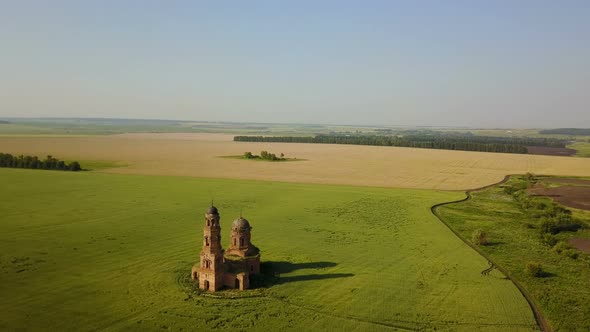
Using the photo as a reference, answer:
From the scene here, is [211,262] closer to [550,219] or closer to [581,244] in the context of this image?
[581,244]

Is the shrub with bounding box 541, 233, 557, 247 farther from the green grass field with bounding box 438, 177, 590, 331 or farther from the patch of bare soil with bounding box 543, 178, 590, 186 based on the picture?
the patch of bare soil with bounding box 543, 178, 590, 186

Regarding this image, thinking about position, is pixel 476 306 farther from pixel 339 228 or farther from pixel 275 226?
pixel 275 226

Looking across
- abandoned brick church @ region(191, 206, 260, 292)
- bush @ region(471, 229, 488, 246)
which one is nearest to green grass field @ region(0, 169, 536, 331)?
abandoned brick church @ region(191, 206, 260, 292)

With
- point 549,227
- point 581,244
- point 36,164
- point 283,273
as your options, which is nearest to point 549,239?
point 581,244

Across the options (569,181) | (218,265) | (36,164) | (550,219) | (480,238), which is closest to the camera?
(218,265)

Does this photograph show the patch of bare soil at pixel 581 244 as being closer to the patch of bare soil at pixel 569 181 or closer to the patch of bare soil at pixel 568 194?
the patch of bare soil at pixel 568 194

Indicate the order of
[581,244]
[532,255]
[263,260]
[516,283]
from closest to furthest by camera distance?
[516,283], [263,260], [532,255], [581,244]

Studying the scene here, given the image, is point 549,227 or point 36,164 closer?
point 549,227
